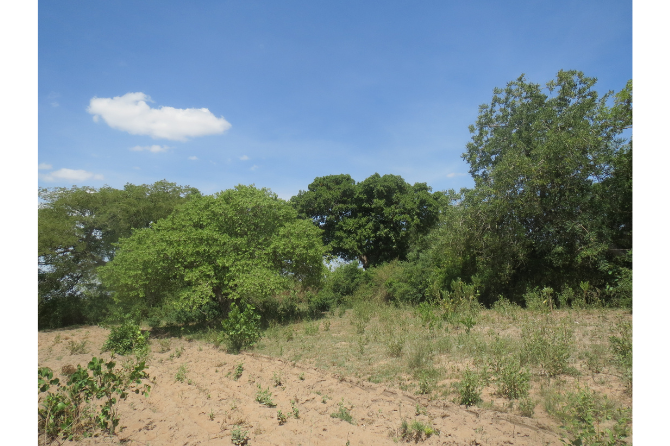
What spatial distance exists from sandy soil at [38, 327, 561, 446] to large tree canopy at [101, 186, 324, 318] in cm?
394

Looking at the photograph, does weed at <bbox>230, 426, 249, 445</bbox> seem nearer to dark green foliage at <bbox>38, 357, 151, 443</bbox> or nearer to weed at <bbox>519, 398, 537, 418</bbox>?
dark green foliage at <bbox>38, 357, 151, 443</bbox>

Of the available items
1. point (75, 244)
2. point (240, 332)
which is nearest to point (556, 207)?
point (240, 332)

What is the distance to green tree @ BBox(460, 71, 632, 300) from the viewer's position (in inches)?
385

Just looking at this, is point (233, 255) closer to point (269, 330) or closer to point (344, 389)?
point (269, 330)

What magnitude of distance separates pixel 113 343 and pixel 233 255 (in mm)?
3385

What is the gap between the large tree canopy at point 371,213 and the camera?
64.6ft

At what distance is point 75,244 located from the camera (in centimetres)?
1167

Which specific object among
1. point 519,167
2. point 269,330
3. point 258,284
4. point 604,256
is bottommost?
point 269,330

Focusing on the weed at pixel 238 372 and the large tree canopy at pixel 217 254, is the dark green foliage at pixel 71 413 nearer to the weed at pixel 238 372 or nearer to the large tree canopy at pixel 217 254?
the weed at pixel 238 372

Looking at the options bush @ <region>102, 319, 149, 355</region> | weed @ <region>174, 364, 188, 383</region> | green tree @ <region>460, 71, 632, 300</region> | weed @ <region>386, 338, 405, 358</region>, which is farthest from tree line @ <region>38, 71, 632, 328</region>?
weed @ <region>386, 338, 405, 358</region>

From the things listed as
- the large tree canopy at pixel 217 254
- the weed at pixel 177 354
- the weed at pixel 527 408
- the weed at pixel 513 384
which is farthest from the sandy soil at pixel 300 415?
the large tree canopy at pixel 217 254

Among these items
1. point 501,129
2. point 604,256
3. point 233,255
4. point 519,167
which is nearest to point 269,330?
point 233,255

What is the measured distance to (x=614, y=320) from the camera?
748 centimetres

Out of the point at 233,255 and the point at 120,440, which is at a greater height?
the point at 233,255
